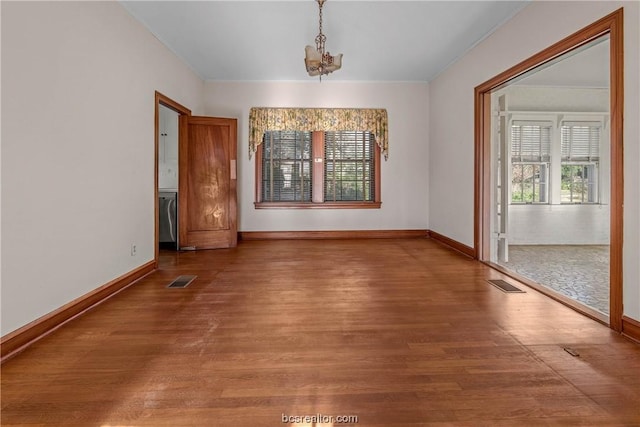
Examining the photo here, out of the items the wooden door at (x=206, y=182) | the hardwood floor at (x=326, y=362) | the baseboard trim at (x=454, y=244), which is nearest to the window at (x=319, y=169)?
the wooden door at (x=206, y=182)

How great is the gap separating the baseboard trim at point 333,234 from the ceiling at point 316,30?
2795mm

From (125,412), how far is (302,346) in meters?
0.94

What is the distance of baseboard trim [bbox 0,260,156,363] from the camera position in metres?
1.92

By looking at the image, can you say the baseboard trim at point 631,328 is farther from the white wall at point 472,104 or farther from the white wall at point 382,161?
the white wall at point 382,161

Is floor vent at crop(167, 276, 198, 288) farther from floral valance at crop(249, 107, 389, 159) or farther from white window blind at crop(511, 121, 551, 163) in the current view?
white window blind at crop(511, 121, 551, 163)

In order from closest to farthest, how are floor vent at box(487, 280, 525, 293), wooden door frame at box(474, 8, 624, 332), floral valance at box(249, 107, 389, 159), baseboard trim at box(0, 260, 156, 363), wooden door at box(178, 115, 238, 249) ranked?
baseboard trim at box(0, 260, 156, 363), wooden door frame at box(474, 8, 624, 332), floor vent at box(487, 280, 525, 293), wooden door at box(178, 115, 238, 249), floral valance at box(249, 107, 389, 159)

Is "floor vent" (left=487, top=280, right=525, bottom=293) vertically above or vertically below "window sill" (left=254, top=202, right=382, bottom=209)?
below

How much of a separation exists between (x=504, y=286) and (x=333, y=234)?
3.34 metres

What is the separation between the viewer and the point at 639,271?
2082 millimetres

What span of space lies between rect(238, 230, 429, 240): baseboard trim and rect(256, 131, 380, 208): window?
1.66ft

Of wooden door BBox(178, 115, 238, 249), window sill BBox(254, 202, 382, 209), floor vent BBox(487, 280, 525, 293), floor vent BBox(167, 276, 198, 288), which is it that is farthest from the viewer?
window sill BBox(254, 202, 382, 209)

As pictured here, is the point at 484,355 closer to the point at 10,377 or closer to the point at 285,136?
the point at 10,377

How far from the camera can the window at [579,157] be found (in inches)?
251

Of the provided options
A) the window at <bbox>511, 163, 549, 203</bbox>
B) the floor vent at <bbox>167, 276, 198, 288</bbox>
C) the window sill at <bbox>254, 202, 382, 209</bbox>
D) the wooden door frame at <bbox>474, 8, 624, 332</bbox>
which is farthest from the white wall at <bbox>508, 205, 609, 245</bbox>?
the floor vent at <bbox>167, 276, 198, 288</bbox>
